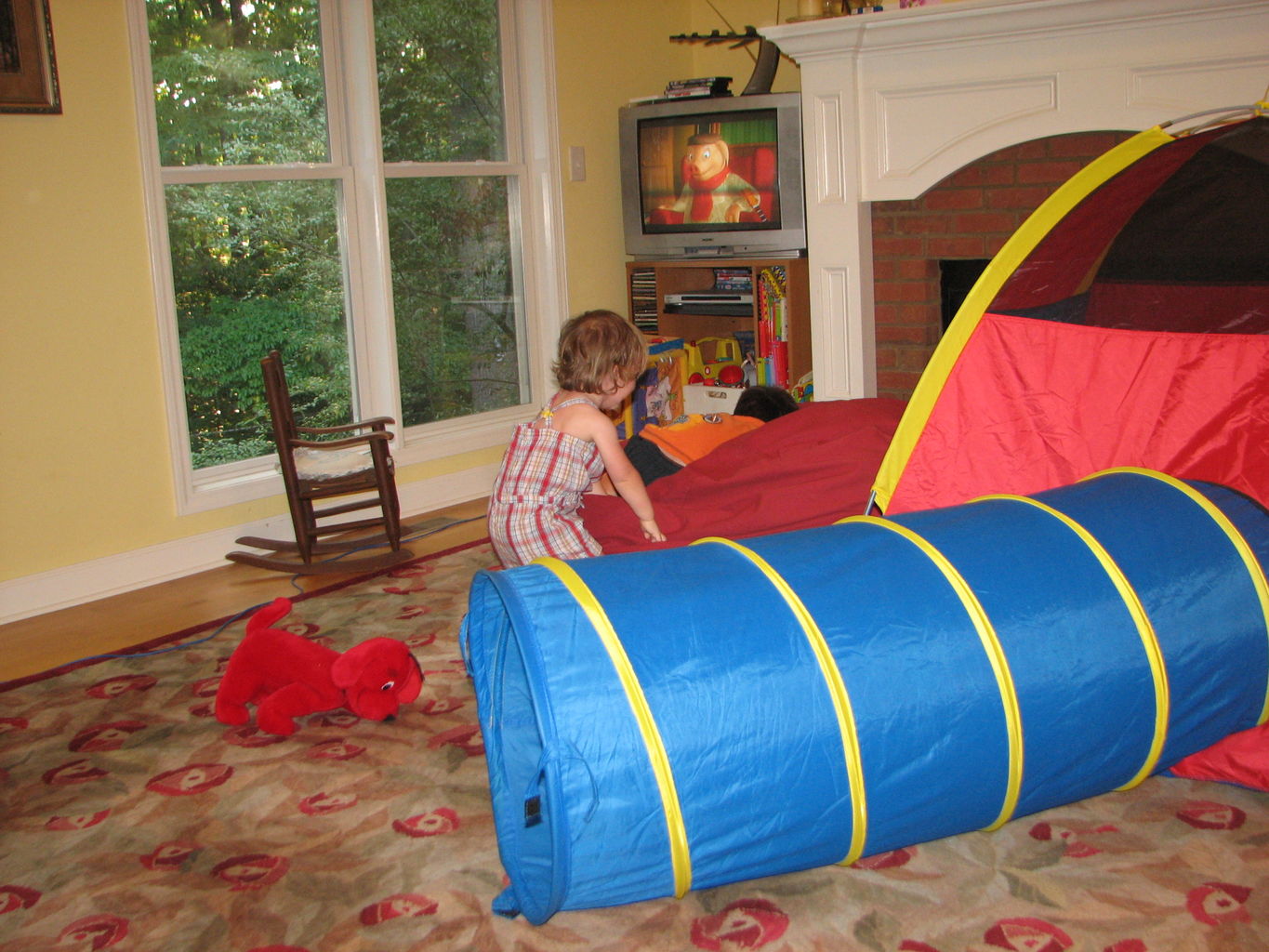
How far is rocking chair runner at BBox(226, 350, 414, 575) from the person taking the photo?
3393 mm

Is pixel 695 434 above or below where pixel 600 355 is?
below

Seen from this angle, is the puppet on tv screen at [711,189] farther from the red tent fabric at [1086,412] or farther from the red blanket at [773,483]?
the red tent fabric at [1086,412]

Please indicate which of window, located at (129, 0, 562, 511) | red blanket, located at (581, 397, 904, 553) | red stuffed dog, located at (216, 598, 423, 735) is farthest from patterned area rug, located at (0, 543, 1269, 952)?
window, located at (129, 0, 562, 511)

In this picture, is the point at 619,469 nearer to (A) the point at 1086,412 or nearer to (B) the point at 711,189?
(A) the point at 1086,412

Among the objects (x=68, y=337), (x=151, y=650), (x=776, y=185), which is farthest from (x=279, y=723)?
(x=776, y=185)

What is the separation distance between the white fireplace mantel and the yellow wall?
7.38 feet

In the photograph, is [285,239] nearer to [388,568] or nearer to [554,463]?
[388,568]

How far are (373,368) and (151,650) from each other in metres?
1.48

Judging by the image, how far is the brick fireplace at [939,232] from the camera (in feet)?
13.2

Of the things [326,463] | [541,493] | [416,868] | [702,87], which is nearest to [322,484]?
[326,463]

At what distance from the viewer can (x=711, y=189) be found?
455cm

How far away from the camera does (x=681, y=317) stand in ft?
16.0

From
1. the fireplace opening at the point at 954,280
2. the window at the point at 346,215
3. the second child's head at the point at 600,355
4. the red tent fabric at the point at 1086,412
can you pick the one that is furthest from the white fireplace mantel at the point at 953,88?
the second child's head at the point at 600,355

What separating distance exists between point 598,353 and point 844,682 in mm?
1323
